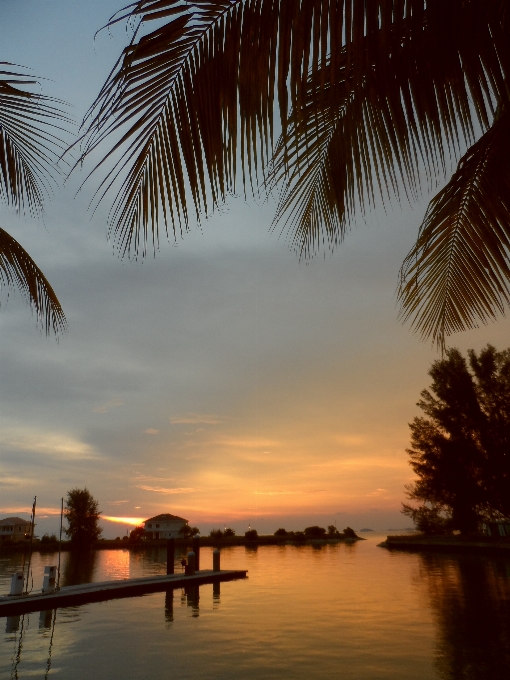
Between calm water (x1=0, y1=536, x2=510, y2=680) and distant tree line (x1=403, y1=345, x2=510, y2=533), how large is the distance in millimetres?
9858

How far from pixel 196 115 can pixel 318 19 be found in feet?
1.48

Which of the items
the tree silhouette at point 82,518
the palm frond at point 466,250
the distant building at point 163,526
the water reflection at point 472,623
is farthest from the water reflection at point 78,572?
the palm frond at point 466,250

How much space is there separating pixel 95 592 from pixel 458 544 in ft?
109

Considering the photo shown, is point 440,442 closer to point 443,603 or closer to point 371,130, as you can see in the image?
point 443,603

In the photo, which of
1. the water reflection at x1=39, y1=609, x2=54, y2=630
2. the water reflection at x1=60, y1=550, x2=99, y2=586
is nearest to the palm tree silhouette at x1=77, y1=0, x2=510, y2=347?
the water reflection at x1=39, y1=609, x2=54, y2=630

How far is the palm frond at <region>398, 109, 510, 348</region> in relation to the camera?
2.65 meters

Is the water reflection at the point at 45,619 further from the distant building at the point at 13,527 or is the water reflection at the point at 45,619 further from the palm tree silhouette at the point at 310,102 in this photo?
the distant building at the point at 13,527

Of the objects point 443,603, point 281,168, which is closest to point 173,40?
point 281,168

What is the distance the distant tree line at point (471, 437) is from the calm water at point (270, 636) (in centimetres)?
986

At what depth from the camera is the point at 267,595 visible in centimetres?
2144

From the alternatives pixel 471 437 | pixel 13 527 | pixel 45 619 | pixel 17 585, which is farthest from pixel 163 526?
pixel 45 619

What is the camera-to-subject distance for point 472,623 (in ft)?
48.2

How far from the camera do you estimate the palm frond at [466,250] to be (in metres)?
2.65

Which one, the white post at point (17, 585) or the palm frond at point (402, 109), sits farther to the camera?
the white post at point (17, 585)
